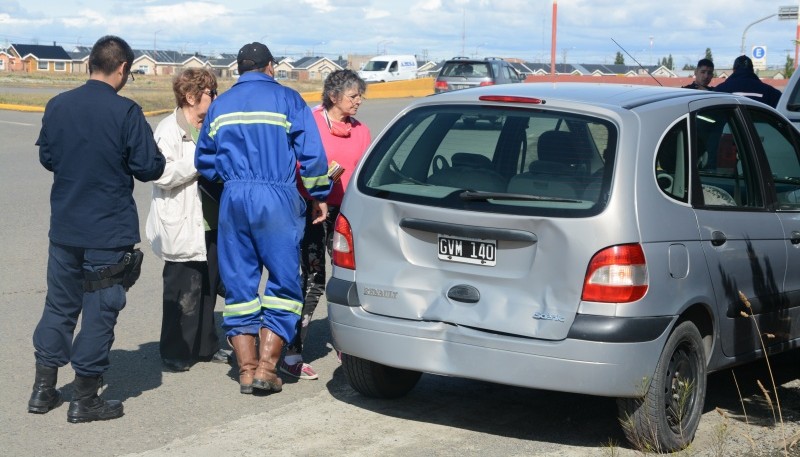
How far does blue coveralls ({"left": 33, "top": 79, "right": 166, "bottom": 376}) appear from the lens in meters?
5.54

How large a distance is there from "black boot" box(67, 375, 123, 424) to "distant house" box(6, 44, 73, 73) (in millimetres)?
130242

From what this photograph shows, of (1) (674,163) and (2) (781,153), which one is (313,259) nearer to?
(1) (674,163)

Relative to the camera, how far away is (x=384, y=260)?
5457mm

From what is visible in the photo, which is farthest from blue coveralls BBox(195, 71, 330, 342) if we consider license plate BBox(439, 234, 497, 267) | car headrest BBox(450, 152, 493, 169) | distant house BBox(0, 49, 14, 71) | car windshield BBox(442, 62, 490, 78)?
distant house BBox(0, 49, 14, 71)

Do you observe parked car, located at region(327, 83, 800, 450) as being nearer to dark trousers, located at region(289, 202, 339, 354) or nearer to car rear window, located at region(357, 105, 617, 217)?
car rear window, located at region(357, 105, 617, 217)

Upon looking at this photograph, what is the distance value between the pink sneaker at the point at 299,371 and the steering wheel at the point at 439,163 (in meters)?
1.64

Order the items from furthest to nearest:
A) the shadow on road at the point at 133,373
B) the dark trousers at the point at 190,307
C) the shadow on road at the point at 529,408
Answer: the dark trousers at the point at 190,307 < the shadow on road at the point at 133,373 < the shadow on road at the point at 529,408

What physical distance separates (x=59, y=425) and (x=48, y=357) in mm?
360

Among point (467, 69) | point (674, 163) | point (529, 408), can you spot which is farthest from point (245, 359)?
point (467, 69)

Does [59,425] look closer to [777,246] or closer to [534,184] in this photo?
[534,184]

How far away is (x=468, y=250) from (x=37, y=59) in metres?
134

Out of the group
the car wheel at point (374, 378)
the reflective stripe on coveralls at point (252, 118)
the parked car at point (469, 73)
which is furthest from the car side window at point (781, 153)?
the parked car at point (469, 73)

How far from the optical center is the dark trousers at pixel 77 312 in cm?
557

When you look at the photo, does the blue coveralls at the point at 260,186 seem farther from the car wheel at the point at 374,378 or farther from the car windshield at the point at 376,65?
the car windshield at the point at 376,65
